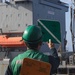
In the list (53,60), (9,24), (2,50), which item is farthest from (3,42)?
(53,60)

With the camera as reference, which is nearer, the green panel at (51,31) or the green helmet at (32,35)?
the green helmet at (32,35)

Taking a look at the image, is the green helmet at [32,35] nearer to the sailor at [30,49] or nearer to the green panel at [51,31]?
the sailor at [30,49]

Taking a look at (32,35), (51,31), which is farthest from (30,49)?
(51,31)

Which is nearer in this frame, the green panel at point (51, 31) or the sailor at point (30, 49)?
the sailor at point (30, 49)

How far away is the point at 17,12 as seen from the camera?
39125mm

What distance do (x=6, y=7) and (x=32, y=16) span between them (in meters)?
3.42

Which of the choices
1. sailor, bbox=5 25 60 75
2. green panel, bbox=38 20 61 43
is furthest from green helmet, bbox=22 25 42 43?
green panel, bbox=38 20 61 43

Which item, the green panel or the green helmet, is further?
the green panel

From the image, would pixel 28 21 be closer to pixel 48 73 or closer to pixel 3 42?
pixel 3 42

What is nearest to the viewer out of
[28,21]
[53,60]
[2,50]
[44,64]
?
[44,64]

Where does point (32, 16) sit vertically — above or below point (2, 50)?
above

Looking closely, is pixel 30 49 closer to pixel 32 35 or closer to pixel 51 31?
pixel 32 35

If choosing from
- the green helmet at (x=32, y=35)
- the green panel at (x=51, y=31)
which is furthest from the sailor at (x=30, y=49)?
the green panel at (x=51, y=31)

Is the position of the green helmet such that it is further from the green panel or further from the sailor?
the green panel
